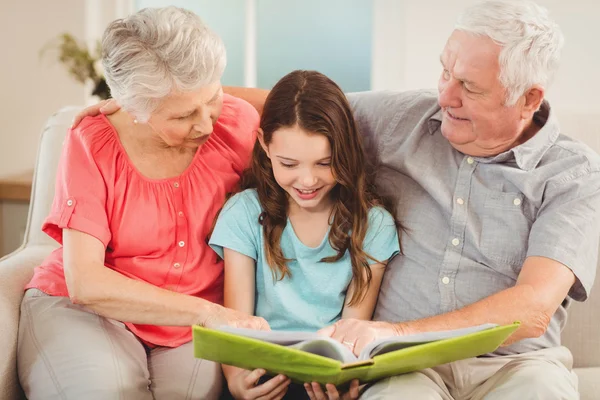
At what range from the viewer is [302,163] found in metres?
1.65

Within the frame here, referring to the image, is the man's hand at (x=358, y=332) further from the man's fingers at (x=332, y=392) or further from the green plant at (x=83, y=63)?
the green plant at (x=83, y=63)

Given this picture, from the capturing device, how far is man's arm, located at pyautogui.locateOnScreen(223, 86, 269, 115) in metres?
2.15

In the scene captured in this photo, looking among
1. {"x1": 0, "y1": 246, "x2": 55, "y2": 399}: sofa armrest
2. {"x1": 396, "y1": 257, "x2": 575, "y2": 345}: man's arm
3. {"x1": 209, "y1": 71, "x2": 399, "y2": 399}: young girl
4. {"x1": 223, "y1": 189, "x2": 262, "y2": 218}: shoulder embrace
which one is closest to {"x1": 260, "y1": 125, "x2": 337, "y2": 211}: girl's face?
{"x1": 209, "y1": 71, "x2": 399, "y2": 399}: young girl

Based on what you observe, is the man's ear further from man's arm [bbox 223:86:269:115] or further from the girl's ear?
man's arm [bbox 223:86:269:115]

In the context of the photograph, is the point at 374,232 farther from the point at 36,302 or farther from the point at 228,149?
the point at 36,302

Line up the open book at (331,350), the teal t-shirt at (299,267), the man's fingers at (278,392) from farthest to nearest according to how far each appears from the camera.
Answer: the teal t-shirt at (299,267) < the man's fingers at (278,392) < the open book at (331,350)

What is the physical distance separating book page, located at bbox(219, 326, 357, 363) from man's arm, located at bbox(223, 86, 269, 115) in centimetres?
94

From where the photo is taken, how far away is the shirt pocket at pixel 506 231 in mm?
1726

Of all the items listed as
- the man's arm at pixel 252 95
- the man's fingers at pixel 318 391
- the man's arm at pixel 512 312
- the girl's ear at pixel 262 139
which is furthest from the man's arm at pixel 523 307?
the man's arm at pixel 252 95

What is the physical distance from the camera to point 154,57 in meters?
1.64

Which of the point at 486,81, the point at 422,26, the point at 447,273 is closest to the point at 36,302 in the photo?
the point at 447,273

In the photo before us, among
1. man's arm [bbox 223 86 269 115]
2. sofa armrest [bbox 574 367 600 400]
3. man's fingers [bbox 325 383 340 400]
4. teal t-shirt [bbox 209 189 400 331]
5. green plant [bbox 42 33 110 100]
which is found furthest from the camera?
green plant [bbox 42 33 110 100]

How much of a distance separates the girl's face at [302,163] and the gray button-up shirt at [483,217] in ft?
0.83

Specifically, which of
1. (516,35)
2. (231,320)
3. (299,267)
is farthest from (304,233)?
(516,35)
